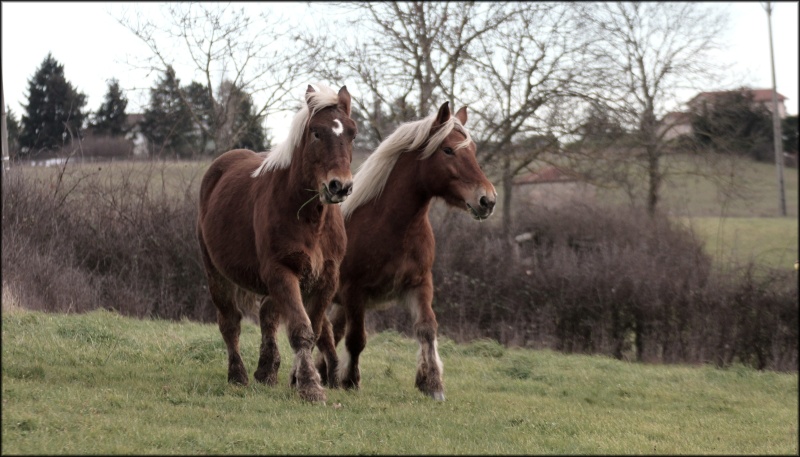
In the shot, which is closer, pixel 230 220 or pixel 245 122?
pixel 230 220

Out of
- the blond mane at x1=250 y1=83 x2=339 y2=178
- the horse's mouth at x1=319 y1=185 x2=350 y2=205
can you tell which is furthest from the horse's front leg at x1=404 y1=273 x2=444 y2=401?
the blond mane at x1=250 y1=83 x2=339 y2=178

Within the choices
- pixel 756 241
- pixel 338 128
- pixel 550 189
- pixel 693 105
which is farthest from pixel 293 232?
pixel 693 105

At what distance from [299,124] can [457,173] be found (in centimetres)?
185

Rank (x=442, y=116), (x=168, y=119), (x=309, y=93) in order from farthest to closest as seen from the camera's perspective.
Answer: (x=168, y=119), (x=442, y=116), (x=309, y=93)

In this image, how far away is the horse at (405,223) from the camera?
8.69 meters

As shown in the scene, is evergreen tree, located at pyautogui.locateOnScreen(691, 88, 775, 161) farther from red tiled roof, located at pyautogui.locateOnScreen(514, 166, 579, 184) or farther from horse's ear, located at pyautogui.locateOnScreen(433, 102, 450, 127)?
horse's ear, located at pyautogui.locateOnScreen(433, 102, 450, 127)

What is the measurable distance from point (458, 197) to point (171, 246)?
1279 cm

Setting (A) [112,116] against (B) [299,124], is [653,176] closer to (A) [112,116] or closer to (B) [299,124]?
(A) [112,116]

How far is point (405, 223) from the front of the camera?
8.91 m

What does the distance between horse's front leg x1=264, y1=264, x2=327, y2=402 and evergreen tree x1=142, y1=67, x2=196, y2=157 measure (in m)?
13.5

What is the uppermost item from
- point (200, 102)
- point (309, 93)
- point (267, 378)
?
point (200, 102)

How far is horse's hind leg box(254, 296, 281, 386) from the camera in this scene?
8.45 metres

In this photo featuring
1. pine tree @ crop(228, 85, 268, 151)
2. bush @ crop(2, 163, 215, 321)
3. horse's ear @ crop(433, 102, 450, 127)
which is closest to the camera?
horse's ear @ crop(433, 102, 450, 127)

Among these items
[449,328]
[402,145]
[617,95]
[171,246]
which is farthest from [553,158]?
[402,145]
